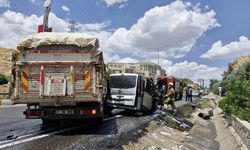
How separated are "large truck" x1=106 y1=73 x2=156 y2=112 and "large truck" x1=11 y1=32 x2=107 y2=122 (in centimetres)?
534

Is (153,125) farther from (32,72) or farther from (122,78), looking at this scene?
(32,72)

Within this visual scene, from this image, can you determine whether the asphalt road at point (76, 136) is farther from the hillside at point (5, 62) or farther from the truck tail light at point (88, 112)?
the hillside at point (5, 62)

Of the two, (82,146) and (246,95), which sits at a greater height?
(246,95)

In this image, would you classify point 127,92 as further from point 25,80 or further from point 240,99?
point 25,80

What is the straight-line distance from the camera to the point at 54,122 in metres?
12.4

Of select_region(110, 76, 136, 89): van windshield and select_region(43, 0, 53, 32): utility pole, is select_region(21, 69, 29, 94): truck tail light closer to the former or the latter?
select_region(43, 0, 53, 32): utility pole

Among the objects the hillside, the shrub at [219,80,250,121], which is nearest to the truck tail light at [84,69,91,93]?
the shrub at [219,80,250,121]

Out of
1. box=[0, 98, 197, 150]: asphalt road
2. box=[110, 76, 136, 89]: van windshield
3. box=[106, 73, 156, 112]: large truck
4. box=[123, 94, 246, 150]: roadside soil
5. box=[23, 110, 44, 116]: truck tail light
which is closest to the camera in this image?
box=[0, 98, 197, 150]: asphalt road

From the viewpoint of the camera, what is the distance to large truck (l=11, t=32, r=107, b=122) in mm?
9422

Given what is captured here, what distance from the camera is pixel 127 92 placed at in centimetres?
1498

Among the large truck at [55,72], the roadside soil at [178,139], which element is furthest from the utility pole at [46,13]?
the roadside soil at [178,139]

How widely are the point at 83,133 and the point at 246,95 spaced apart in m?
9.02

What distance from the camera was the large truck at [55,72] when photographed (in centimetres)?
942

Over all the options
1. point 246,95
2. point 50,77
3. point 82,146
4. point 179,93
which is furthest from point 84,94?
point 179,93
